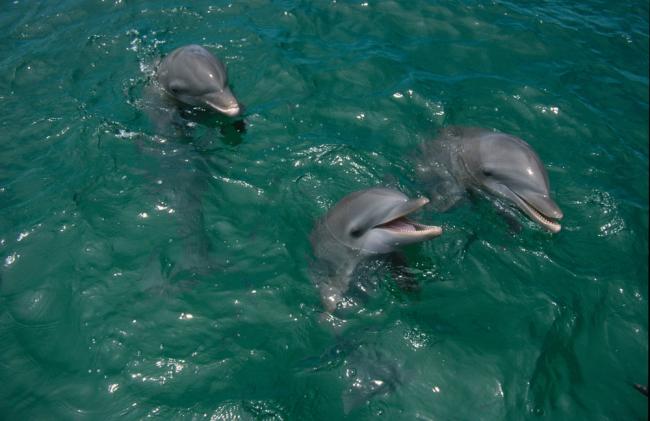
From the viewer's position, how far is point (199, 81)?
7.43 meters

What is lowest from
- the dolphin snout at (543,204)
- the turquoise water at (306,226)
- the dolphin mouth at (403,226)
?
the turquoise water at (306,226)

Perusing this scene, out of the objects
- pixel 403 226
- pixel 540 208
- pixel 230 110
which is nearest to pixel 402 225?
pixel 403 226

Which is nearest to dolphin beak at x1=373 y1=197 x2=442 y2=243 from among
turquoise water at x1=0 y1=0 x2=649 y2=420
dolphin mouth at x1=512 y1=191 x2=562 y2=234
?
turquoise water at x1=0 y1=0 x2=649 y2=420

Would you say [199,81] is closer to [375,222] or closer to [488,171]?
[375,222]

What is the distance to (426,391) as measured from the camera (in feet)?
15.3

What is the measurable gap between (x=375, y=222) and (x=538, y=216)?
6.88ft

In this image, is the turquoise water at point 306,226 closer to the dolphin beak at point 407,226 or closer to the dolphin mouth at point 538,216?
the dolphin mouth at point 538,216

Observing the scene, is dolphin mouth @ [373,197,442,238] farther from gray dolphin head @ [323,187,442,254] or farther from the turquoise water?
the turquoise water

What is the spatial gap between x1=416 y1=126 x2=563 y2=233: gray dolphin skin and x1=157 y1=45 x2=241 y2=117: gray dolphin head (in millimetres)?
3120

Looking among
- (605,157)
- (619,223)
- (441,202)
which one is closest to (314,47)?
(441,202)

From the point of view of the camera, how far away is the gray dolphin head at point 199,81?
7.31 meters

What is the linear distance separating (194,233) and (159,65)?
3.81 m

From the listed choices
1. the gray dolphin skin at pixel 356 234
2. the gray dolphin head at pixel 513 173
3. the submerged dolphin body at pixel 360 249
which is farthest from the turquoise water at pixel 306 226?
the gray dolphin head at pixel 513 173

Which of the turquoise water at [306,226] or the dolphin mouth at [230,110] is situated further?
the dolphin mouth at [230,110]
